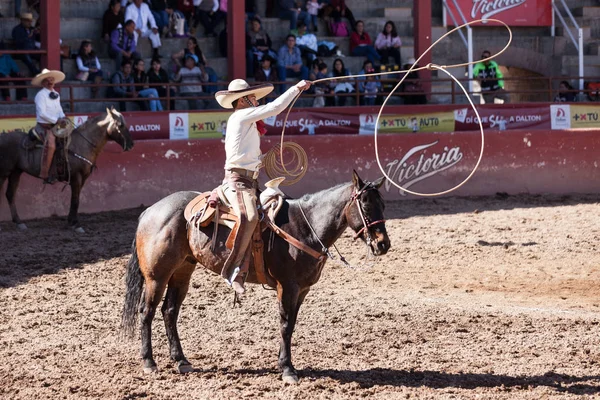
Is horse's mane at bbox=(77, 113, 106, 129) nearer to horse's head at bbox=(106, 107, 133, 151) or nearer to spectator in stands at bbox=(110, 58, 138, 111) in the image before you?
horse's head at bbox=(106, 107, 133, 151)

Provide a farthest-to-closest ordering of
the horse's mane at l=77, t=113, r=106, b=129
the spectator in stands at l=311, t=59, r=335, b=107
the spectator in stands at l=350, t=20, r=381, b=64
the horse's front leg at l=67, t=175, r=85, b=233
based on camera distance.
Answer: the spectator in stands at l=350, t=20, r=381, b=64, the spectator in stands at l=311, t=59, r=335, b=107, the horse's mane at l=77, t=113, r=106, b=129, the horse's front leg at l=67, t=175, r=85, b=233

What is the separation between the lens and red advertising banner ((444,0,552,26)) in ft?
74.5

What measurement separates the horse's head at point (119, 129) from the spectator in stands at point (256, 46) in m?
5.42

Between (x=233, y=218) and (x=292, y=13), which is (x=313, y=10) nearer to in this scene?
(x=292, y=13)

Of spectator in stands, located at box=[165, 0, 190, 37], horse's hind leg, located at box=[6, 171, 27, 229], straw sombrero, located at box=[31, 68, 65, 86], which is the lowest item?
horse's hind leg, located at box=[6, 171, 27, 229]

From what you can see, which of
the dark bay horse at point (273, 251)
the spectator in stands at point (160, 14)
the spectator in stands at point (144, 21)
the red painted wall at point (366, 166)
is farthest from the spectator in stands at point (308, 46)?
the dark bay horse at point (273, 251)

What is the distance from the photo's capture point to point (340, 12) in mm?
21734

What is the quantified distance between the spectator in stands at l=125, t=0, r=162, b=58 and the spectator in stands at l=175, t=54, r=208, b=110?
76 cm

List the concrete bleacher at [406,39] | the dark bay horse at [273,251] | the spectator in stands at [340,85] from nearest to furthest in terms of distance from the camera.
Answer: the dark bay horse at [273,251] < the concrete bleacher at [406,39] < the spectator in stands at [340,85]

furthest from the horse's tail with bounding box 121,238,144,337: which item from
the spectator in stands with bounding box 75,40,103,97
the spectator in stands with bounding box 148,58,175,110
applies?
the spectator in stands with bounding box 75,40,103,97

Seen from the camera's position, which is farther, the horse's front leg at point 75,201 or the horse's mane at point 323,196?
the horse's front leg at point 75,201

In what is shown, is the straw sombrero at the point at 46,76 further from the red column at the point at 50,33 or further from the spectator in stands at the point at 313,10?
the spectator in stands at the point at 313,10

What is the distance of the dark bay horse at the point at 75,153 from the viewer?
1446 centimetres

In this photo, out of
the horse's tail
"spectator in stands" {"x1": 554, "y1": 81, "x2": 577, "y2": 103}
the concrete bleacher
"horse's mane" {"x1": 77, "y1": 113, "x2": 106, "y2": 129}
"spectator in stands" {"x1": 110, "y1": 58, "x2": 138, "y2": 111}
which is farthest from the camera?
"spectator in stands" {"x1": 554, "y1": 81, "x2": 577, "y2": 103}
